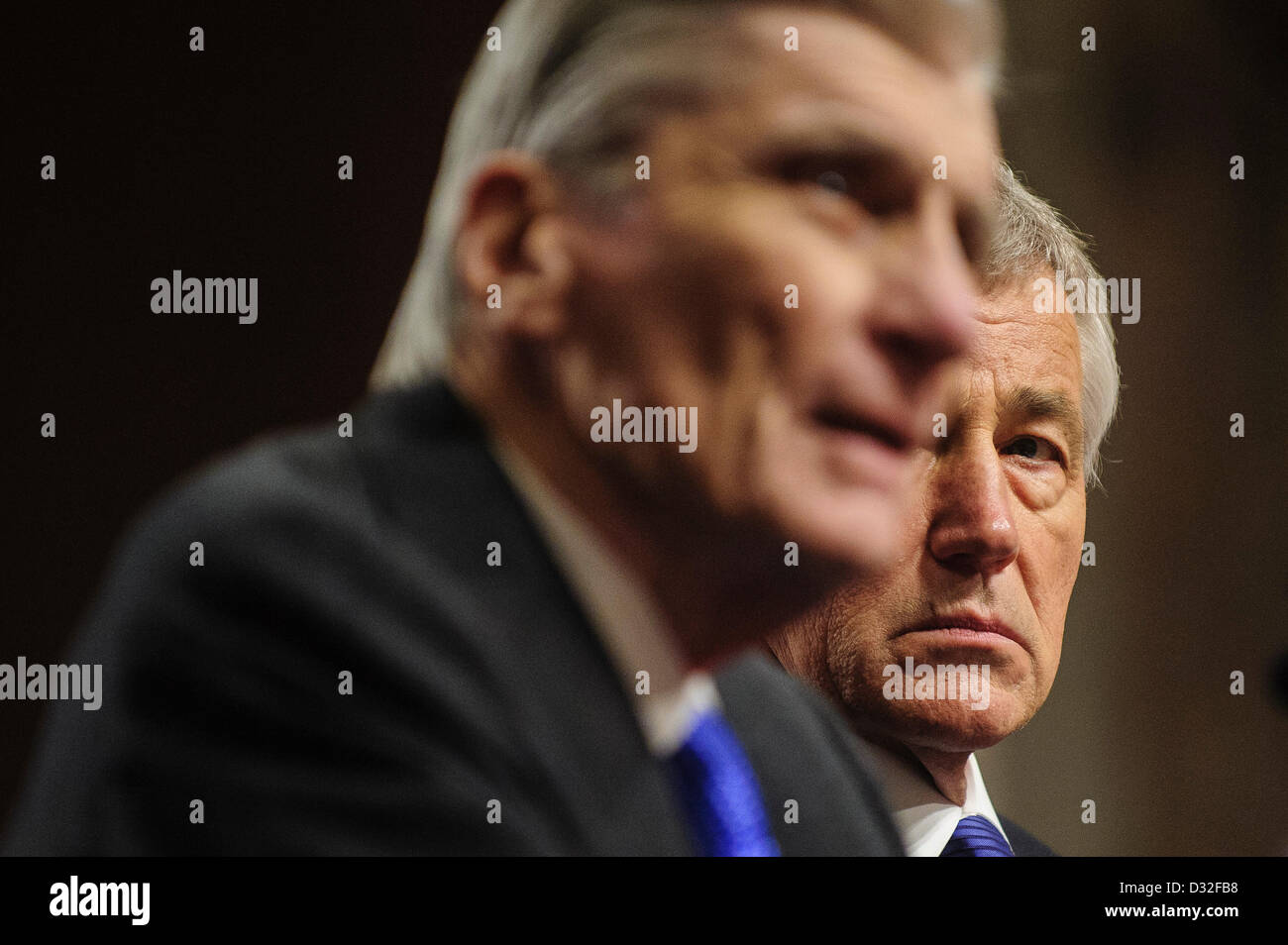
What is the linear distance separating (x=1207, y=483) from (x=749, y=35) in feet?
3.35

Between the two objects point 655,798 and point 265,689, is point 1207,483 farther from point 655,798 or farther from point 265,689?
point 265,689

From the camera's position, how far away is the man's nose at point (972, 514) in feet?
4.79

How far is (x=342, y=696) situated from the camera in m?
0.71

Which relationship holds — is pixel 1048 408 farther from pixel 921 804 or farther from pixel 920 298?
pixel 920 298

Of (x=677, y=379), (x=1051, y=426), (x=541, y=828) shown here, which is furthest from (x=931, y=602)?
(x=541, y=828)

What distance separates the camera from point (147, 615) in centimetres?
72

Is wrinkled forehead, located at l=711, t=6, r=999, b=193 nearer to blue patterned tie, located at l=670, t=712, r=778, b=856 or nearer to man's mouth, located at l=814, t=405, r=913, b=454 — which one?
man's mouth, located at l=814, t=405, r=913, b=454

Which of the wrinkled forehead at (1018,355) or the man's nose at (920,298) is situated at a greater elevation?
the wrinkled forehead at (1018,355)

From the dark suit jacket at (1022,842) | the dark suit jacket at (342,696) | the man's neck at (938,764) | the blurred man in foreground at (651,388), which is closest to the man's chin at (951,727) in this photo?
the man's neck at (938,764)

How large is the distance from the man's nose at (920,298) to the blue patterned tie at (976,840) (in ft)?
2.38

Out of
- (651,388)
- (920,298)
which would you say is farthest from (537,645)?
(920,298)

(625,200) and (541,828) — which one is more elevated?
(625,200)

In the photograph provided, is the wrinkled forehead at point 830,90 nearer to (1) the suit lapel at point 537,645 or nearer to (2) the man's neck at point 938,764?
(1) the suit lapel at point 537,645
